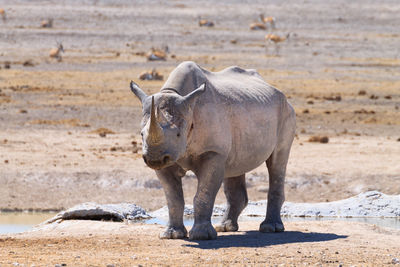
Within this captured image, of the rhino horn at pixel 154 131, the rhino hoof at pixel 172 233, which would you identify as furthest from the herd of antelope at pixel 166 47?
the rhino horn at pixel 154 131

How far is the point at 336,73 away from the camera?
1641 inches

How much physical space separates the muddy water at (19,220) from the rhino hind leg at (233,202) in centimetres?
356

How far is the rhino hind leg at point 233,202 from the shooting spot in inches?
494

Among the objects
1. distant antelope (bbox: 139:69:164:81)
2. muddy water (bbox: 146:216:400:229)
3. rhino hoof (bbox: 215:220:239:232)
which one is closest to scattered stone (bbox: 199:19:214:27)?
distant antelope (bbox: 139:69:164:81)

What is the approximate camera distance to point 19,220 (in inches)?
631

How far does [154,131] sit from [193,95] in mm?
969

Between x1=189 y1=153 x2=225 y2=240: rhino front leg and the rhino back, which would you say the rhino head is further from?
x1=189 y1=153 x2=225 y2=240: rhino front leg

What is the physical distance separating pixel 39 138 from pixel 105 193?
18.8ft

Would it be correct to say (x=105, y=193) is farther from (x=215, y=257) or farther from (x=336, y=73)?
(x=336, y=73)

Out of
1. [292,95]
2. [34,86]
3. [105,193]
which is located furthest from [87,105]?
[105,193]

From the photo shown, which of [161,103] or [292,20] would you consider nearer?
[161,103]

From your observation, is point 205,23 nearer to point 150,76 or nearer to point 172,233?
point 150,76

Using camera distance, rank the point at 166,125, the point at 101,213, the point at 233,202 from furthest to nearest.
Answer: the point at 101,213 < the point at 233,202 < the point at 166,125

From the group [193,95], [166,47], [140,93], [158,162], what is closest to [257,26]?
[166,47]
